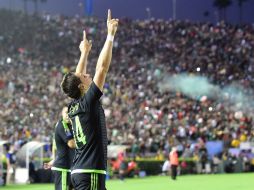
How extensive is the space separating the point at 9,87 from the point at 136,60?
1535 cm

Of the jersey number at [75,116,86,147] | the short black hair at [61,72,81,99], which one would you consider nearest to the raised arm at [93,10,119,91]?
the short black hair at [61,72,81,99]

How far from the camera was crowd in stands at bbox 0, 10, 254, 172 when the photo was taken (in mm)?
41594

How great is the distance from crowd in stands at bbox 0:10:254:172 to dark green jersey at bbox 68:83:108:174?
26.8 m

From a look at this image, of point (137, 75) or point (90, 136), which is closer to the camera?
point (90, 136)

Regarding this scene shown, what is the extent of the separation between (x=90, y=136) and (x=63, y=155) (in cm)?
418

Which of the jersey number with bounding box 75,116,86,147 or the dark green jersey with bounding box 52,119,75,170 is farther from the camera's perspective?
the dark green jersey with bounding box 52,119,75,170

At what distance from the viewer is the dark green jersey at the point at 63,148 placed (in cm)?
1145

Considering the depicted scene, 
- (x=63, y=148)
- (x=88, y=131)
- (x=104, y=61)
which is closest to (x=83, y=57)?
(x=104, y=61)

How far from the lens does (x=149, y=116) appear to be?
4509 centimetres

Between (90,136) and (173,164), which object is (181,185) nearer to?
(173,164)

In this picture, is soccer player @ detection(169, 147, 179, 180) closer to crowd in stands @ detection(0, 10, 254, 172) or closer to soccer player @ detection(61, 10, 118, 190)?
crowd in stands @ detection(0, 10, 254, 172)

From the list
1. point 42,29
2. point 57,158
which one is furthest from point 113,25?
point 42,29

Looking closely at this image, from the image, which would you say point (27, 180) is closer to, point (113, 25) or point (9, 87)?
point (9, 87)

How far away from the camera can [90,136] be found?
7.45 metres
